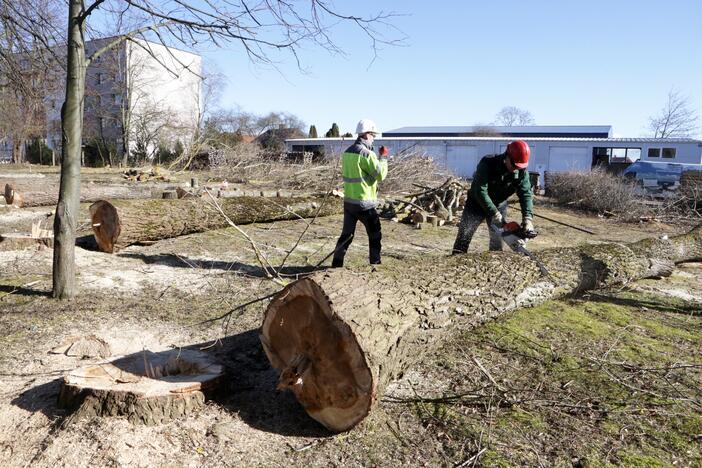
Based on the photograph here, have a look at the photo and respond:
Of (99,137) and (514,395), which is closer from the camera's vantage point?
(514,395)

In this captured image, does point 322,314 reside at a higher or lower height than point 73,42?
lower

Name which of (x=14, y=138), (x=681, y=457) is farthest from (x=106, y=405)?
(x=14, y=138)

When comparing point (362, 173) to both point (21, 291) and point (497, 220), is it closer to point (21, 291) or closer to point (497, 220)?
point (497, 220)

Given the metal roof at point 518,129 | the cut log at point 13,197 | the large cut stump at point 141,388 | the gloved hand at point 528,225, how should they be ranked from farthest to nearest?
the metal roof at point 518,129
the cut log at point 13,197
the gloved hand at point 528,225
the large cut stump at point 141,388

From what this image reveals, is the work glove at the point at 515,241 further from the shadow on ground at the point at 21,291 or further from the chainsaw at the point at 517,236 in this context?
the shadow on ground at the point at 21,291

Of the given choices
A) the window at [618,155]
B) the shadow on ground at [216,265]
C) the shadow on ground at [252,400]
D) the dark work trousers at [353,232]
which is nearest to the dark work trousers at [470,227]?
the dark work trousers at [353,232]

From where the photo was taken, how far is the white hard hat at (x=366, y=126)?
5871 mm

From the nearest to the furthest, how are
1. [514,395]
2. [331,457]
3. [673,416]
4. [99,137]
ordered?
[331,457]
[673,416]
[514,395]
[99,137]

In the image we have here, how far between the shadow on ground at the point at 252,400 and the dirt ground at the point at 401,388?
1cm

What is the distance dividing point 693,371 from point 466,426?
2065 mm

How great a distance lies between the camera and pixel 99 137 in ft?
117

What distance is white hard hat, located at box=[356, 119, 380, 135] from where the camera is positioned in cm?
587

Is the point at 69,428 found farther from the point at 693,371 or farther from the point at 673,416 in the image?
the point at 693,371

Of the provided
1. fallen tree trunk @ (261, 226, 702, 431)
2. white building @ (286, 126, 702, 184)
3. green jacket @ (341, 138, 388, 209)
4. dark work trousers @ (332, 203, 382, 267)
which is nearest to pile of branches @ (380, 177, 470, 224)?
dark work trousers @ (332, 203, 382, 267)
